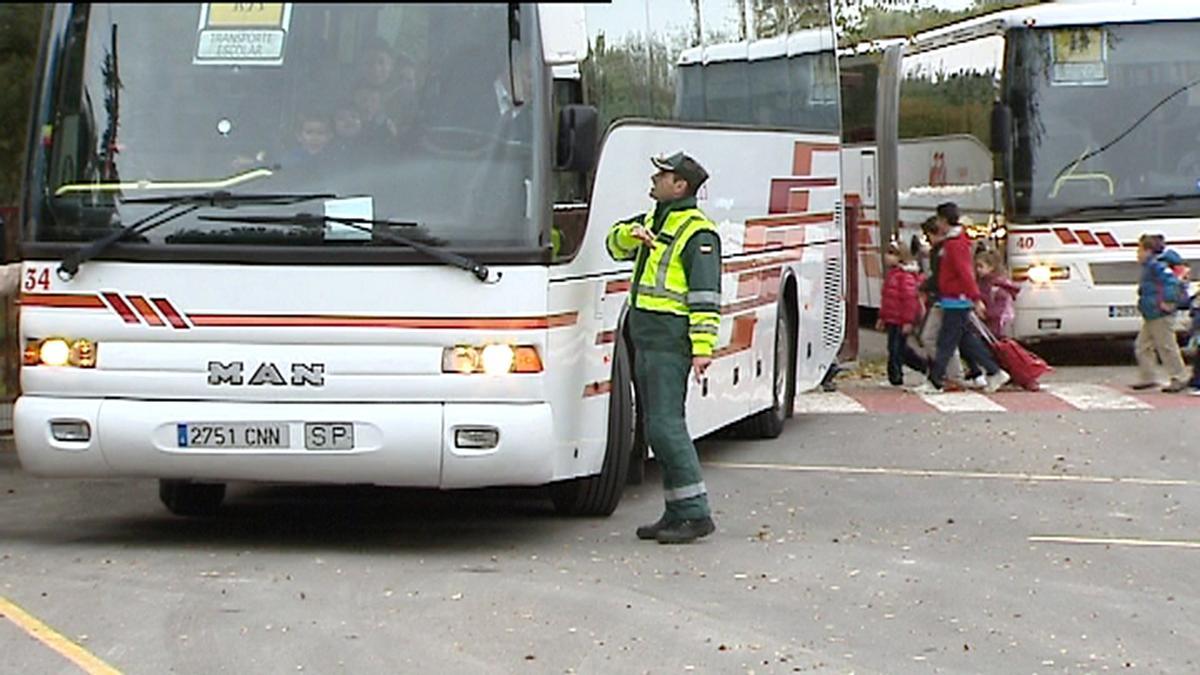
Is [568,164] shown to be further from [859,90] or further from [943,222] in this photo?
[859,90]

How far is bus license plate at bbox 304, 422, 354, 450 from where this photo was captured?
37.2 feet

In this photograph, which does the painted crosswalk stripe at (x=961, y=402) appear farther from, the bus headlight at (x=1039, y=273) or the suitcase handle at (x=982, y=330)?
the bus headlight at (x=1039, y=273)

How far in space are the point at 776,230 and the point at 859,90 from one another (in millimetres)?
15680

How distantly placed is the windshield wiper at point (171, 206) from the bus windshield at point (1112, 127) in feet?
43.7

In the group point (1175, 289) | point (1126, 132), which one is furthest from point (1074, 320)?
point (1175, 289)

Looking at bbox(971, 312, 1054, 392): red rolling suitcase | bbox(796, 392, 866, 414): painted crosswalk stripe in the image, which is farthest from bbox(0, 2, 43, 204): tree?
bbox(971, 312, 1054, 392): red rolling suitcase

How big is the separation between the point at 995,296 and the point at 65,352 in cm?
1320

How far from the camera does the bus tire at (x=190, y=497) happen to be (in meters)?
13.2

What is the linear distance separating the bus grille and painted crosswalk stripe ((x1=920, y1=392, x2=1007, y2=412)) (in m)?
1.06

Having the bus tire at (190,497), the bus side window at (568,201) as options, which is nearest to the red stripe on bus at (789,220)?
the bus side window at (568,201)

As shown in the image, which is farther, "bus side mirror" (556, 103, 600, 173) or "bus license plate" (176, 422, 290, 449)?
"bus side mirror" (556, 103, 600, 173)

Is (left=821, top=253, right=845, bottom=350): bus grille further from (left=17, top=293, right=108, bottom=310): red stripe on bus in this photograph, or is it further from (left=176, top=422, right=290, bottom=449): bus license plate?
(left=17, top=293, right=108, bottom=310): red stripe on bus

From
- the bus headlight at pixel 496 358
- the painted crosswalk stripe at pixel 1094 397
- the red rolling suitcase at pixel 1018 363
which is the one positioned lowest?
the painted crosswalk stripe at pixel 1094 397

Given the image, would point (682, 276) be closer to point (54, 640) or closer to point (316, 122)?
point (316, 122)
